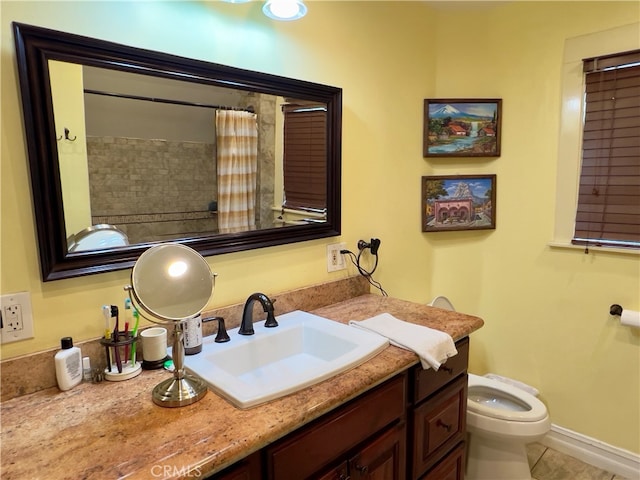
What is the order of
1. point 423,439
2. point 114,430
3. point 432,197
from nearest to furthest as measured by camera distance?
1. point 114,430
2. point 423,439
3. point 432,197

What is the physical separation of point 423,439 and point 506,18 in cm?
209

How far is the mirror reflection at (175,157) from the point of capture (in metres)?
1.12

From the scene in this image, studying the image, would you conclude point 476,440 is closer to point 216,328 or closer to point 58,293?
point 216,328

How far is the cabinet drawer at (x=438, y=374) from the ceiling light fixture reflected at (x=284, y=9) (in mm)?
1256

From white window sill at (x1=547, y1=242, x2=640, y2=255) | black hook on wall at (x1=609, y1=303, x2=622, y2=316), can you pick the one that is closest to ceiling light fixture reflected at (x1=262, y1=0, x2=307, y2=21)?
white window sill at (x1=547, y1=242, x2=640, y2=255)

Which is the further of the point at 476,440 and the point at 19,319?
the point at 476,440

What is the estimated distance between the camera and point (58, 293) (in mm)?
1112

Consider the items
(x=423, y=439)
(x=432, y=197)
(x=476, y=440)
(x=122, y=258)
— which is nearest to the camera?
(x=122, y=258)

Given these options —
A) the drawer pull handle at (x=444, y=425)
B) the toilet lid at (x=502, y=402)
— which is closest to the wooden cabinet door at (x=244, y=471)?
the drawer pull handle at (x=444, y=425)

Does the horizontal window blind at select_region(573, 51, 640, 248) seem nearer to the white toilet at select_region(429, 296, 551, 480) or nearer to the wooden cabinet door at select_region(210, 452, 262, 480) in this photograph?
the white toilet at select_region(429, 296, 551, 480)

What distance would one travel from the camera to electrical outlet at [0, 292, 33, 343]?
40.5 inches

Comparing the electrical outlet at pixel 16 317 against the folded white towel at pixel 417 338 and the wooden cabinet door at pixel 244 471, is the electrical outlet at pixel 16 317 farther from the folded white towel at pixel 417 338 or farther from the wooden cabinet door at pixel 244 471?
the folded white towel at pixel 417 338

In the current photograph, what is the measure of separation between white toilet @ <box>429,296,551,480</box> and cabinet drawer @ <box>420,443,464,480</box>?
227 millimetres

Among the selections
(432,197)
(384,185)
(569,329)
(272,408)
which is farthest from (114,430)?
(569,329)
